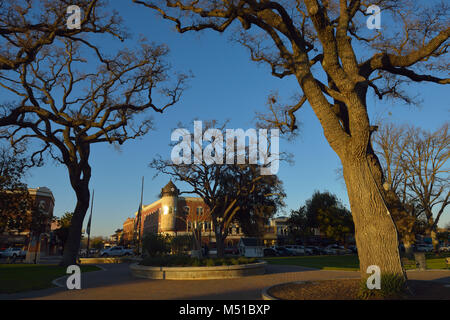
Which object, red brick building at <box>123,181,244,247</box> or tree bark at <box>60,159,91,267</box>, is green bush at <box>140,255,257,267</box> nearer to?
tree bark at <box>60,159,91,267</box>

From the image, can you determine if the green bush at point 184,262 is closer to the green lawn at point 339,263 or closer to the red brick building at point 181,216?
the green lawn at point 339,263

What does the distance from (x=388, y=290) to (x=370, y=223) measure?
1.50 metres

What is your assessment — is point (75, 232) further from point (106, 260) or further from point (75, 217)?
point (106, 260)

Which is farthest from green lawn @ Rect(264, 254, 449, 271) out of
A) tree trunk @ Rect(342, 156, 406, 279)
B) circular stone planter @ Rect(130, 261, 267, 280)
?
tree trunk @ Rect(342, 156, 406, 279)

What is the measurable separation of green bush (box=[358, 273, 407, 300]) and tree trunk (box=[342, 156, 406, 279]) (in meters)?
0.17

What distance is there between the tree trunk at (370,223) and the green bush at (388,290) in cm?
17

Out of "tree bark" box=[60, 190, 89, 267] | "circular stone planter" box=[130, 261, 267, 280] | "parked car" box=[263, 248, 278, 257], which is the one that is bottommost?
"parked car" box=[263, 248, 278, 257]

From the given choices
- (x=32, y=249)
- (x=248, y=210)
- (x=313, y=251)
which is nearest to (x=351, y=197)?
(x=248, y=210)

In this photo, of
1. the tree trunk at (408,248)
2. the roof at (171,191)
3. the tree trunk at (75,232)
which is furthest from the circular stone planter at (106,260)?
the tree trunk at (408,248)

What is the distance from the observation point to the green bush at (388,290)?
6988 millimetres

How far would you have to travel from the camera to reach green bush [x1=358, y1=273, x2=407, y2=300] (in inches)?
275

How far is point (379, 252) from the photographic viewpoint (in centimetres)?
745
